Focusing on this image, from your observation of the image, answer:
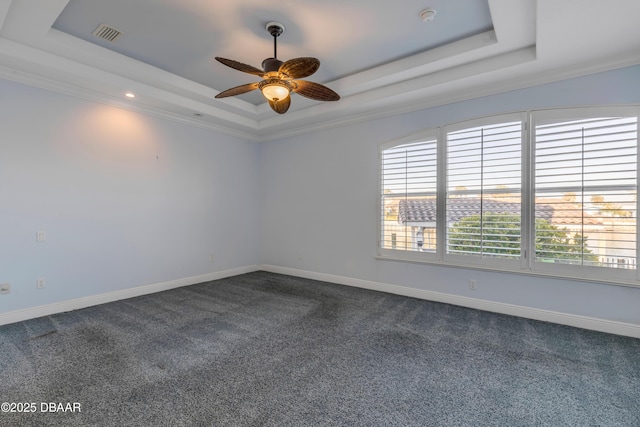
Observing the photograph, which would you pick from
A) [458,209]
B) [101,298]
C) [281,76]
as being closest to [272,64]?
[281,76]

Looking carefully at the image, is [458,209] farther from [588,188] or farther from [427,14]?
[427,14]

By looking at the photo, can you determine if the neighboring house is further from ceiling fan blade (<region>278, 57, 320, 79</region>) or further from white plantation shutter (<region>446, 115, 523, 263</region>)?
ceiling fan blade (<region>278, 57, 320, 79</region>)

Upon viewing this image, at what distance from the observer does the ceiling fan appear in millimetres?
2562

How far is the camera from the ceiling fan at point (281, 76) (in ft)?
8.41

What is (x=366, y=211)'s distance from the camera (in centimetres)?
471

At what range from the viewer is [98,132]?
3.95 meters

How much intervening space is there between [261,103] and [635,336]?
539cm

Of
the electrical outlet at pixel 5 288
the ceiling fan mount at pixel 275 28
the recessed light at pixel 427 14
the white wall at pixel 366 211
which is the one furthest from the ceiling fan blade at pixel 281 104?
the electrical outlet at pixel 5 288

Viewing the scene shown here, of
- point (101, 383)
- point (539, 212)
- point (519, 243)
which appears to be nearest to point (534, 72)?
point (539, 212)

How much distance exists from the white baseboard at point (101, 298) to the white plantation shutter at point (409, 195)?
10.1ft

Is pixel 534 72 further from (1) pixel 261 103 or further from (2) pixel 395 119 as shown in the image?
(1) pixel 261 103

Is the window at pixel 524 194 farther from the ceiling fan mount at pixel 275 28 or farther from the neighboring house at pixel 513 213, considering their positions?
the ceiling fan mount at pixel 275 28

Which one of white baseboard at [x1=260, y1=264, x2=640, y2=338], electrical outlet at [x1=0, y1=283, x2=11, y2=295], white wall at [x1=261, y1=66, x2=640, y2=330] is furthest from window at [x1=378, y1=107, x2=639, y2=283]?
electrical outlet at [x1=0, y1=283, x2=11, y2=295]

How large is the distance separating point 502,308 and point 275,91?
3562 millimetres
